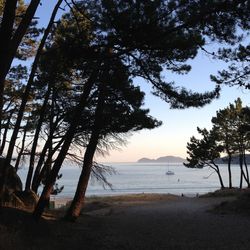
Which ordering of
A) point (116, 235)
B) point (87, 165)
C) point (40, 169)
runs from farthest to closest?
point (40, 169) < point (87, 165) < point (116, 235)

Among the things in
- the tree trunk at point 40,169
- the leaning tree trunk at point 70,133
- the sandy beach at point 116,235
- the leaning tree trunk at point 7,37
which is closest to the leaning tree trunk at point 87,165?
the sandy beach at point 116,235

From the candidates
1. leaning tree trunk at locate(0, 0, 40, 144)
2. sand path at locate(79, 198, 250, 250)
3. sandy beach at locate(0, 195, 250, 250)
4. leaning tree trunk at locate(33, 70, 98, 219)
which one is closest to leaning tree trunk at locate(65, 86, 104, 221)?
sandy beach at locate(0, 195, 250, 250)

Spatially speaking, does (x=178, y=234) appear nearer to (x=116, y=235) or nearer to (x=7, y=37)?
(x=116, y=235)

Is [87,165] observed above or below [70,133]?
below

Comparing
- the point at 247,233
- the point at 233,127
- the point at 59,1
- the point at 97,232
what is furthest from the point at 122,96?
the point at 233,127

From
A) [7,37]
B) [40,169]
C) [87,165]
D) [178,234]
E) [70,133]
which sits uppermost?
[7,37]

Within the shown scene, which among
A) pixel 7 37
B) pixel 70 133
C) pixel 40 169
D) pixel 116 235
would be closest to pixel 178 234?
pixel 116 235

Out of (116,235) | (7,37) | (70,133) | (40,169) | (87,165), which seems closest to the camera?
(7,37)

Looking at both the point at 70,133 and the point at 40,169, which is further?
the point at 40,169

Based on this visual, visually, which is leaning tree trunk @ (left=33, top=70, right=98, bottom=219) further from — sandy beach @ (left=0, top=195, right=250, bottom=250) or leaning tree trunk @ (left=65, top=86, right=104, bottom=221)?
leaning tree trunk @ (left=65, top=86, right=104, bottom=221)

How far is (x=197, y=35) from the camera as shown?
11.6 meters

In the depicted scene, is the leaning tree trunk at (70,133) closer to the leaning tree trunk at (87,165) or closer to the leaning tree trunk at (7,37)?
the leaning tree trunk at (87,165)

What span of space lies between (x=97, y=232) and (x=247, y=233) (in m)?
4.22

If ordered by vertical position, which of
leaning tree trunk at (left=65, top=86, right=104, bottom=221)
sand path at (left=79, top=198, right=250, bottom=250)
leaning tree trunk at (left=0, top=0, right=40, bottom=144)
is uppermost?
leaning tree trunk at (left=0, top=0, right=40, bottom=144)
